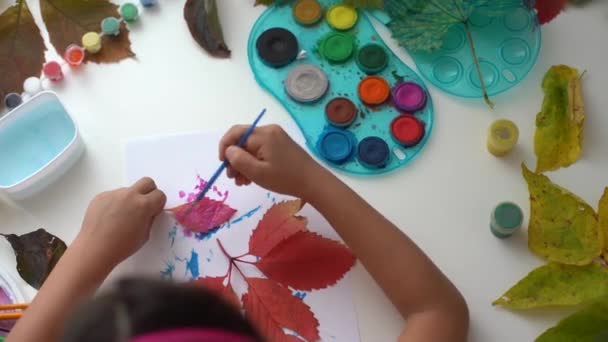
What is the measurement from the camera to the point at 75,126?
848 mm

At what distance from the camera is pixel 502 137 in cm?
82

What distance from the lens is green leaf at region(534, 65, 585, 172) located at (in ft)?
2.67

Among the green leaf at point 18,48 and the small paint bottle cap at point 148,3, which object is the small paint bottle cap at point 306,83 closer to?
the small paint bottle cap at point 148,3

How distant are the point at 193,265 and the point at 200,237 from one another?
0.12ft

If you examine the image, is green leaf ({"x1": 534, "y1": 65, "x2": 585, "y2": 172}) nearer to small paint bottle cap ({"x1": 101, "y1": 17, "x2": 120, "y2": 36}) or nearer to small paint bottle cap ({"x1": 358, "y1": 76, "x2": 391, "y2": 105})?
small paint bottle cap ({"x1": 358, "y1": 76, "x2": 391, "y2": 105})

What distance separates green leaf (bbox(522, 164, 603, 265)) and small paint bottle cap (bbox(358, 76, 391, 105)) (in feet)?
0.67

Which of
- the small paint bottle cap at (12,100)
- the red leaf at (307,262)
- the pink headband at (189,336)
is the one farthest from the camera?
the small paint bottle cap at (12,100)

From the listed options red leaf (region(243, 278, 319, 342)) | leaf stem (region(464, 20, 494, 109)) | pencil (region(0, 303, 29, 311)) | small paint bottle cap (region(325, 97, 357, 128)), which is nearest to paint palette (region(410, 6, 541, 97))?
leaf stem (region(464, 20, 494, 109))

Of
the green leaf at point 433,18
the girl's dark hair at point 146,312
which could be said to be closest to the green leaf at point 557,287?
the green leaf at point 433,18

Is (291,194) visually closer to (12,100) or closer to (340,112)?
(340,112)

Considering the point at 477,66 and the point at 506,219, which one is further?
the point at 477,66

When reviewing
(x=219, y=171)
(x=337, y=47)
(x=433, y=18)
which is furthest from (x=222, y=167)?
(x=433, y=18)

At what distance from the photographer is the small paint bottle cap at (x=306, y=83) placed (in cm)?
87

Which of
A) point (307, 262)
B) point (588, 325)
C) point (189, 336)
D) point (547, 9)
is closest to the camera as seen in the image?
point (189, 336)
